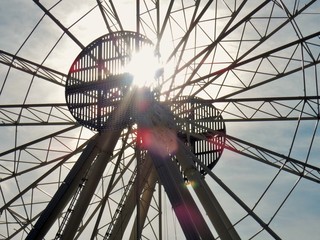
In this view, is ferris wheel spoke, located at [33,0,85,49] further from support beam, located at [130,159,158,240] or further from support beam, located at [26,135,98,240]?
support beam, located at [130,159,158,240]

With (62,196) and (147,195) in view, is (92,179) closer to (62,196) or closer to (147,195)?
(62,196)

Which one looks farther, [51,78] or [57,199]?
[51,78]

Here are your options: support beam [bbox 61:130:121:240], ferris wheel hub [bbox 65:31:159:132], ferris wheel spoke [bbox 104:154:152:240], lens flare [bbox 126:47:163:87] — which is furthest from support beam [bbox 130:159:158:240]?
lens flare [bbox 126:47:163:87]

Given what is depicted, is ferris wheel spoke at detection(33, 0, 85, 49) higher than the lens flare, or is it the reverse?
ferris wheel spoke at detection(33, 0, 85, 49)

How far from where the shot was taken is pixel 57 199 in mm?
24234

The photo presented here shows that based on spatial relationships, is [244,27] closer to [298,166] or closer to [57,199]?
[298,166]

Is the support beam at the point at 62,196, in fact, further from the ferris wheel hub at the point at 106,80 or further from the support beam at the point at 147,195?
the support beam at the point at 147,195

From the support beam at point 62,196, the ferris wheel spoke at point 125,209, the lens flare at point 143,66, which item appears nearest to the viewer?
the lens flare at point 143,66

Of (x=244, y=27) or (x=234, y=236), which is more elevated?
(x=244, y=27)

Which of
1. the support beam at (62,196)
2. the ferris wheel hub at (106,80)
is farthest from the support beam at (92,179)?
the ferris wheel hub at (106,80)

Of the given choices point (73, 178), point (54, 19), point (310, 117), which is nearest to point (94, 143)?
point (73, 178)

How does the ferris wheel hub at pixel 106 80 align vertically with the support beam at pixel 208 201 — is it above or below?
above

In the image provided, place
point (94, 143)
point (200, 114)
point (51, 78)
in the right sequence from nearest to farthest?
point (94, 143) < point (51, 78) < point (200, 114)

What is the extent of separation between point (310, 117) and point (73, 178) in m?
10.4
